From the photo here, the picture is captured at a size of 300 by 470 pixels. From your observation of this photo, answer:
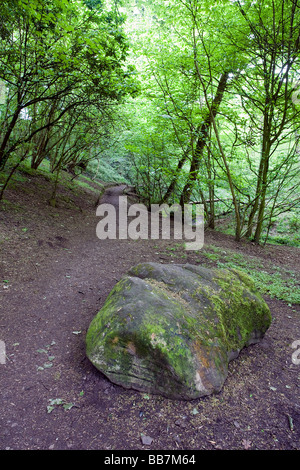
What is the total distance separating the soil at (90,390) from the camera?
202cm

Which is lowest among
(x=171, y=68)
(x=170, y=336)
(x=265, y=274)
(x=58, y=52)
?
(x=265, y=274)

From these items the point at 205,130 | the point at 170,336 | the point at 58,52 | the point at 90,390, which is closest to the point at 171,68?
the point at 205,130

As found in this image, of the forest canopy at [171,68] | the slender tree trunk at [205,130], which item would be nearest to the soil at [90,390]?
the forest canopy at [171,68]

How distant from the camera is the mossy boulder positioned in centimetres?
235

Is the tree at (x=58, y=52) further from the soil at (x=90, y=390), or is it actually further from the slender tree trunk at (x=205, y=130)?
the soil at (x=90, y=390)

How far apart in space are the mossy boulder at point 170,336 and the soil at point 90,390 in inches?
5.4

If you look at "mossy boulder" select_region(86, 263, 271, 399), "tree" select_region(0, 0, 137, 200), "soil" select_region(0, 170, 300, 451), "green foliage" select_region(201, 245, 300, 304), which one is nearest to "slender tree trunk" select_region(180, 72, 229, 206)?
"tree" select_region(0, 0, 137, 200)

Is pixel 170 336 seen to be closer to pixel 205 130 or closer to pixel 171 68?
pixel 205 130

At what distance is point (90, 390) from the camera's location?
Result: 238cm

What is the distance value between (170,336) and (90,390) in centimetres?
89

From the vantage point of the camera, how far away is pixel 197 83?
815 centimetres

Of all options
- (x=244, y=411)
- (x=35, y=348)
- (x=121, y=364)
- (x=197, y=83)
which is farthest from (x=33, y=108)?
(x=244, y=411)

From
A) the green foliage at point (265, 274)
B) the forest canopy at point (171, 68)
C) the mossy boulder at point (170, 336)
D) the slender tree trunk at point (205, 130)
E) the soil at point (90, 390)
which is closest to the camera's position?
the soil at point (90, 390)
